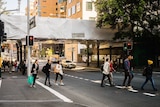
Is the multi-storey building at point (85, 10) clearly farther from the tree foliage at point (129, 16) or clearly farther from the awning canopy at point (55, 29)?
the awning canopy at point (55, 29)

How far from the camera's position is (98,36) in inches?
1715

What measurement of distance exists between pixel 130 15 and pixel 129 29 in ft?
12.3

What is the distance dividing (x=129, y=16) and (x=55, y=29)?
9.75m

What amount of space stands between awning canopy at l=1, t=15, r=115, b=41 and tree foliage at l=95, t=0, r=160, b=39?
132cm

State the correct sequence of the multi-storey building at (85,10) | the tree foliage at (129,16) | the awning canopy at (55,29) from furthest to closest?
A: the multi-storey building at (85,10) → the tree foliage at (129,16) → the awning canopy at (55,29)

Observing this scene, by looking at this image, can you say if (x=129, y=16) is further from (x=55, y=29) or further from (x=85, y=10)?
(x=85, y=10)

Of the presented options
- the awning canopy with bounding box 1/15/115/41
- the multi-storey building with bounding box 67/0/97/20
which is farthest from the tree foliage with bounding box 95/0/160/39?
the multi-storey building with bounding box 67/0/97/20

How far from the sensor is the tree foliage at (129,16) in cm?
4347

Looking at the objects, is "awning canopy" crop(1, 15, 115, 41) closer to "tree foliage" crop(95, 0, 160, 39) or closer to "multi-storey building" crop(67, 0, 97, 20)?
"tree foliage" crop(95, 0, 160, 39)

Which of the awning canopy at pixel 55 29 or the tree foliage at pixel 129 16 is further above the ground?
the tree foliage at pixel 129 16

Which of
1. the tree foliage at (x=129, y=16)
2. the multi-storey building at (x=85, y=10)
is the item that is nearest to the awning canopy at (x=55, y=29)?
the tree foliage at (x=129, y=16)

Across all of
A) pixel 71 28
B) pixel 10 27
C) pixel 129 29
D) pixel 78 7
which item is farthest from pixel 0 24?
pixel 78 7

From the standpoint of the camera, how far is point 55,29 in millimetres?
40906

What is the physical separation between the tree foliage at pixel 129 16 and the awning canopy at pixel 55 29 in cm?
132
